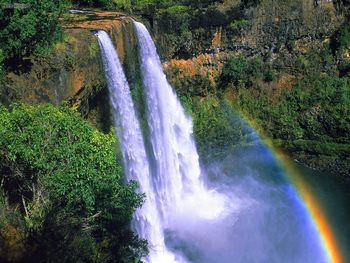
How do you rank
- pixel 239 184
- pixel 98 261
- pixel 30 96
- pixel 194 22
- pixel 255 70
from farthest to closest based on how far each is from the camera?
pixel 255 70
pixel 194 22
pixel 239 184
pixel 30 96
pixel 98 261

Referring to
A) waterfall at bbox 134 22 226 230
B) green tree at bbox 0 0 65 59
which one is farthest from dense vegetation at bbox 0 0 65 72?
waterfall at bbox 134 22 226 230

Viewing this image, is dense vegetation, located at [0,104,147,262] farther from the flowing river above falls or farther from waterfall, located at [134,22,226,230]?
waterfall, located at [134,22,226,230]

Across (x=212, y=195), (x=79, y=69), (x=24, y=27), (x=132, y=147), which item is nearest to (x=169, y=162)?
(x=212, y=195)

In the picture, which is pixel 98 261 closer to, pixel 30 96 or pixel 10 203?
pixel 10 203

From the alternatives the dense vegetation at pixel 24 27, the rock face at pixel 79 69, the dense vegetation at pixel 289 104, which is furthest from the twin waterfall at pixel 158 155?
the dense vegetation at pixel 24 27

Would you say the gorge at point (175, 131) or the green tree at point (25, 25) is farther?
the green tree at point (25, 25)

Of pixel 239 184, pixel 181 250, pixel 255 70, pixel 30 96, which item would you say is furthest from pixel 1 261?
pixel 255 70

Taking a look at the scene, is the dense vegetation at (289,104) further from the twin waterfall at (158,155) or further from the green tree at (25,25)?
the green tree at (25,25)

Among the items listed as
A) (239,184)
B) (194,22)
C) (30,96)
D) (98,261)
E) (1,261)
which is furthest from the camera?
(194,22)

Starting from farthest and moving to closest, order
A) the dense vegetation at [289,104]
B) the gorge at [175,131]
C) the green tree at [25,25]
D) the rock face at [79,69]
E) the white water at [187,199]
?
the dense vegetation at [289,104] → the white water at [187,199] → the rock face at [79,69] → the green tree at [25,25] → the gorge at [175,131]
